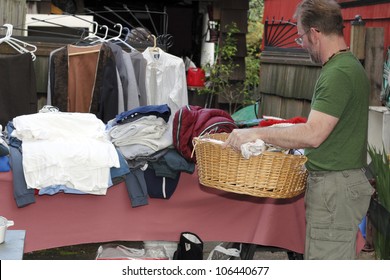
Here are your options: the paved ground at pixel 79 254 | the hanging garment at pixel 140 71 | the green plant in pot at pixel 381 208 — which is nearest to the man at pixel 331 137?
the green plant in pot at pixel 381 208

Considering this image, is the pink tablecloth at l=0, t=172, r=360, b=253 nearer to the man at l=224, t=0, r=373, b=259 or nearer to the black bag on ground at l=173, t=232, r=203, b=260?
the black bag on ground at l=173, t=232, r=203, b=260

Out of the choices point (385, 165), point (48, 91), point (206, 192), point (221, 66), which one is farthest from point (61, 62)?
point (221, 66)

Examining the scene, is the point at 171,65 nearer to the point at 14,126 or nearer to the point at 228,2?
the point at 14,126

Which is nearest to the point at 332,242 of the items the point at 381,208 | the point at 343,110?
the point at 343,110

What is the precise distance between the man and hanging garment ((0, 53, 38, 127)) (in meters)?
2.96

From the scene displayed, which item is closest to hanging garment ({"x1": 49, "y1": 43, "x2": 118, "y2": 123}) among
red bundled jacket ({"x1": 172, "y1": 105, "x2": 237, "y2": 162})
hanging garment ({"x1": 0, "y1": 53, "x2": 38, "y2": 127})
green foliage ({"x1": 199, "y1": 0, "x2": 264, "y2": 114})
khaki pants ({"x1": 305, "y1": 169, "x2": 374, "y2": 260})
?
hanging garment ({"x1": 0, "y1": 53, "x2": 38, "y2": 127})

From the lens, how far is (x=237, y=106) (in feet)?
44.3

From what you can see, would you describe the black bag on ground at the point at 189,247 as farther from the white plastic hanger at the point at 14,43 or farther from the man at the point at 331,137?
the white plastic hanger at the point at 14,43

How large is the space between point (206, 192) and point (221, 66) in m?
8.17

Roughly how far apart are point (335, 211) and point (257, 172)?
0.43 metres

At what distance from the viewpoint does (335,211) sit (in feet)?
12.0

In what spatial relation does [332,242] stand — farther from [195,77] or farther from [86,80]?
[195,77]

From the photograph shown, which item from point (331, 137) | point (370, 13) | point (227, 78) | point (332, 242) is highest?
point (370, 13)

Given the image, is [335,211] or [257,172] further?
[257,172]
